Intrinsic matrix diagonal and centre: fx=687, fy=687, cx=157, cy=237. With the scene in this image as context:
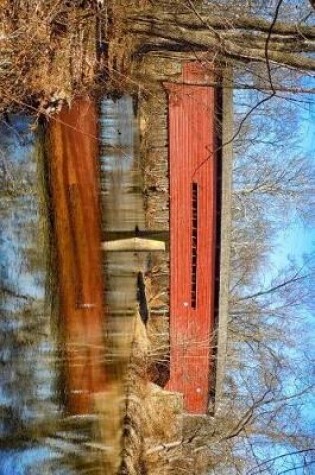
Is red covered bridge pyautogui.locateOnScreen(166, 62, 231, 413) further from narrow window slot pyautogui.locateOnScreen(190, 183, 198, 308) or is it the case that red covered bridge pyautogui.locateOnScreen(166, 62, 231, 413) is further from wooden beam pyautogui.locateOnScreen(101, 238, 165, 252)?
wooden beam pyautogui.locateOnScreen(101, 238, 165, 252)

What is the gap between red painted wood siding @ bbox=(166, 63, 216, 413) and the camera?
1274 cm

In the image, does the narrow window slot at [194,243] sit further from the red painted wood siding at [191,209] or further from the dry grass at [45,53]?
the dry grass at [45,53]

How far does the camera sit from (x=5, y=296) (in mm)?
10391

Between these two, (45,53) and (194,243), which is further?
(194,243)

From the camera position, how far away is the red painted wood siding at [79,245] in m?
11.0

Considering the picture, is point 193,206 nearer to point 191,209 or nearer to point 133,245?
point 191,209

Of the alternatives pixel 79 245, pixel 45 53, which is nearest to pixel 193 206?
pixel 79 245

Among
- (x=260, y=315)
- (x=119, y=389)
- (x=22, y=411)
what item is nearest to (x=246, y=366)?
(x=260, y=315)

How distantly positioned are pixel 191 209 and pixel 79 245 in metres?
2.53

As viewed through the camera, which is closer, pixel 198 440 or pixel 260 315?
pixel 198 440

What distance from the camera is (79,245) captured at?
1140 centimetres

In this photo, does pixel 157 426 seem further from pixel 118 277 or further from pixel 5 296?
pixel 5 296

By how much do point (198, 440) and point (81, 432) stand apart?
466 centimetres

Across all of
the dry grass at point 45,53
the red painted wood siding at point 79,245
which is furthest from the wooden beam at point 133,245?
the dry grass at point 45,53
